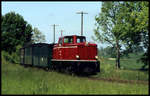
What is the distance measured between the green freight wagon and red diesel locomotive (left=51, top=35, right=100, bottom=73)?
6.34ft

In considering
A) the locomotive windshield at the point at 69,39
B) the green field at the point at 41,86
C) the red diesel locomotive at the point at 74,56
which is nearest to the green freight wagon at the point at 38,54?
the red diesel locomotive at the point at 74,56

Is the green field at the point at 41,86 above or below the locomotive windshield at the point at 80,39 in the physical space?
below

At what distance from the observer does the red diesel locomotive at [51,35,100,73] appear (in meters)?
23.2

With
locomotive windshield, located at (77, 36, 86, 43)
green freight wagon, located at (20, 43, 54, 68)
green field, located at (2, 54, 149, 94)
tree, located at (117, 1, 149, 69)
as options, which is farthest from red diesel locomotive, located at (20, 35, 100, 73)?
tree, located at (117, 1, 149, 69)

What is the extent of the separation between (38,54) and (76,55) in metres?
6.83

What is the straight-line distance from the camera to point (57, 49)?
2492cm

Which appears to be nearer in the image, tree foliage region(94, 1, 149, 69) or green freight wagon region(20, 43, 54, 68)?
green freight wagon region(20, 43, 54, 68)

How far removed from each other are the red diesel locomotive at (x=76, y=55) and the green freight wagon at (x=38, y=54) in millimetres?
1932

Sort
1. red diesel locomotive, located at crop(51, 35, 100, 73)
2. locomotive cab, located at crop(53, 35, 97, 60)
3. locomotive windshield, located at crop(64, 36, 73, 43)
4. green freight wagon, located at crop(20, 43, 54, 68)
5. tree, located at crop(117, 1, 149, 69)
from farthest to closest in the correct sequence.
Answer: tree, located at crop(117, 1, 149, 69)
green freight wagon, located at crop(20, 43, 54, 68)
locomotive windshield, located at crop(64, 36, 73, 43)
locomotive cab, located at crop(53, 35, 97, 60)
red diesel locomotive, located at crop(51, 35, 100, 73)

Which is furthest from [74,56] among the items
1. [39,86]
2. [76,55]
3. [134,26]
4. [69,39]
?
[134,26]

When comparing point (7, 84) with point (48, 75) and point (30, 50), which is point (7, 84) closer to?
point (48, 75)

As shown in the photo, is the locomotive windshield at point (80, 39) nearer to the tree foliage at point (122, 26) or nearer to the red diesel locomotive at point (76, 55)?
the red diesel locomotive at point (76, 55)

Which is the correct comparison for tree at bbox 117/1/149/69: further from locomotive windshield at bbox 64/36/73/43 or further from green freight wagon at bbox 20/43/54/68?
green freight wagon at bbox 20/43/54/68

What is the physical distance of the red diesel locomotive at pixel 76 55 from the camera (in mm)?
23172
